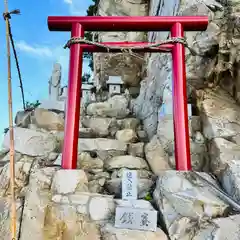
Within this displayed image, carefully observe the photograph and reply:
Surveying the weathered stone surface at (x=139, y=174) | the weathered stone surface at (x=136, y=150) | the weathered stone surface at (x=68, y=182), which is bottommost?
the weathered stone surface at (x=139, y=174)

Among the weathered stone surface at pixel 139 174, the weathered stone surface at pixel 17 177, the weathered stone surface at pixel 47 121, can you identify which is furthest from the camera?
the weathered stone surface at pixel 47 121

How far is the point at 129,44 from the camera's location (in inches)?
163

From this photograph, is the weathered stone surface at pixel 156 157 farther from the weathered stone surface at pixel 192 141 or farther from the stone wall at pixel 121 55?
the stone wall at pixel 121 55

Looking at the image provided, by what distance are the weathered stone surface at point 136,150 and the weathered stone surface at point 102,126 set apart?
74cm

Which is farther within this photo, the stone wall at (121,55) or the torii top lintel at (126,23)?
the stone wall at (121,55)

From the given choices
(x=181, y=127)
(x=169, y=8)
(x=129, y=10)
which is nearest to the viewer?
(x=181, y=127)

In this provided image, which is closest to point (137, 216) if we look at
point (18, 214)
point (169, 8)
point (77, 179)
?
point (77, 179)

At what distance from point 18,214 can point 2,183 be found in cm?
83

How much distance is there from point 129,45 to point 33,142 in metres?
2.10

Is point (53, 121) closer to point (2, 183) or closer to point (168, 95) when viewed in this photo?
point (2, 183)

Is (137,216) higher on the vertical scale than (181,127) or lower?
lower

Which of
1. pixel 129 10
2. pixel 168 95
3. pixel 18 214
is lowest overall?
pixel 18 214

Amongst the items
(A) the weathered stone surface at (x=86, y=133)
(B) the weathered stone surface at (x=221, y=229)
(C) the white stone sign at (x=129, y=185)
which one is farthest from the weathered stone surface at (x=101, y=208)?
(A) the weathered stone surface at (x=86, y=133)

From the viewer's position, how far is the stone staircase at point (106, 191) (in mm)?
2738
